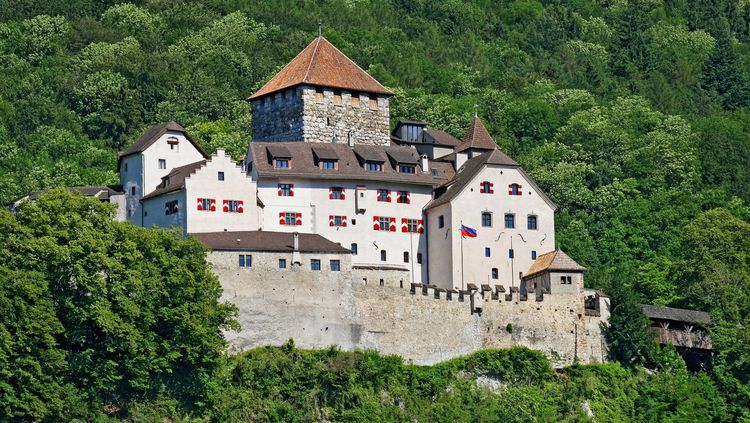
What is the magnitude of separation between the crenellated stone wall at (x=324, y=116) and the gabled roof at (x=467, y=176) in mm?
4772

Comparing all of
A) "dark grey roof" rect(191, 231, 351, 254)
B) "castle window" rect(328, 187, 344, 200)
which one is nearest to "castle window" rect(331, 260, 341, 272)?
"dark grey roof" rect(191, 231, 351, 254)

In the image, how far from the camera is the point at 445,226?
81.1m

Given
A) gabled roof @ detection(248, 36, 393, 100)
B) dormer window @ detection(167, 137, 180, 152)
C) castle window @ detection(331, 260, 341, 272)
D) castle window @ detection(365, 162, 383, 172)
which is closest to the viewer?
castle window @ detection(331, 260, 341, 272)

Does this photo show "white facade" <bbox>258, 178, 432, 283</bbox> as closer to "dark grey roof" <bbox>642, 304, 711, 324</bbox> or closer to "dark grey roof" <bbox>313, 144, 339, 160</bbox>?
"dark grey roof" <bbox>313, 144, 339, 160</bbox>

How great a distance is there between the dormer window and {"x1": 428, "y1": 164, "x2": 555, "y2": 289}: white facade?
11067 millimetres

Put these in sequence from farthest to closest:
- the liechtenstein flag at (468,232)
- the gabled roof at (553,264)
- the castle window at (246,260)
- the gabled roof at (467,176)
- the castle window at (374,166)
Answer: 1. the castle window at (374,166)
2. the gabled roof at (467,176)
3. the liechtenstein flag at (468,232)
4. the gabled roof at (553,264)
5. the castle window at (246,260)

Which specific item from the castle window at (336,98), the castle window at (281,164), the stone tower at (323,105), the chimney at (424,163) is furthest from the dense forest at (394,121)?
the castle window at (336,98)

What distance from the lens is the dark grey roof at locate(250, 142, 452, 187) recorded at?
264ft

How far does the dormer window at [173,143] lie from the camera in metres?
82.0

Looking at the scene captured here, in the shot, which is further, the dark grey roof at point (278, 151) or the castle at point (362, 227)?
the dark grey roof at point (278, 151)

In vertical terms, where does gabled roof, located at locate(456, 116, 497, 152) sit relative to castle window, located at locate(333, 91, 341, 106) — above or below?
below

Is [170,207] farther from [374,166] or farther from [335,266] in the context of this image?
[374,166]

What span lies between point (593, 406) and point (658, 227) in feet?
92.7

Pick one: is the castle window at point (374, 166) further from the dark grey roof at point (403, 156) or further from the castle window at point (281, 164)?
the castle window at point (281, 164)
